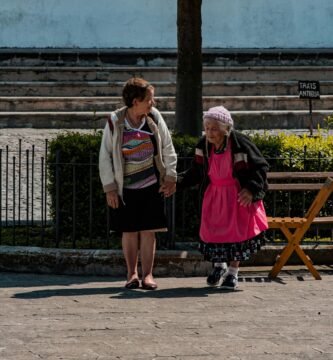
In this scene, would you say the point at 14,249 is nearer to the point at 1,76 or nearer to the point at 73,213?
the point at 73,213

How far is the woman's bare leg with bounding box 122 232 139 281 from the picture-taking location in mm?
9195

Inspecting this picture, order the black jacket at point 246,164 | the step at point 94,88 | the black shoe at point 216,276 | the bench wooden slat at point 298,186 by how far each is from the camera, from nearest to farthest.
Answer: the black jacket at point 246,164, the black shoe at point 216,276, the bench wooden slat at point 298,186, the step at point 94,88

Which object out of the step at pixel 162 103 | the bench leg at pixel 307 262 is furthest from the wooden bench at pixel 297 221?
the step at pixel 162 103

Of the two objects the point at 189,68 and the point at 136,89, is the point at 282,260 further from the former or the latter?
the point at 189,68

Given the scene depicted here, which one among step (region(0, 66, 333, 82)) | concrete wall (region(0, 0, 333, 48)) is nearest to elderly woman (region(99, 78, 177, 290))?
step (region(0, 66, 333, 82))

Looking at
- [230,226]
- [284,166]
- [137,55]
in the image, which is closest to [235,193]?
[230,226]

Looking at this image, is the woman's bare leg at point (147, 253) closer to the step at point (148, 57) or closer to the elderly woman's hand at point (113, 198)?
the elderly woman's hand at point (113, 198)

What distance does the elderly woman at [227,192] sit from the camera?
9.02m

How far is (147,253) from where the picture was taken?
9234mm

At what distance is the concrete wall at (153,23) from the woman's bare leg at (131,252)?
1738cm

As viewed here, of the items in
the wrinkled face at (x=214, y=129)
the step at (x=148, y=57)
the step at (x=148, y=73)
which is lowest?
the wrinkled face at (x=214, y=129)

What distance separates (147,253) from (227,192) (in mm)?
764

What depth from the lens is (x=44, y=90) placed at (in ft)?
72.9

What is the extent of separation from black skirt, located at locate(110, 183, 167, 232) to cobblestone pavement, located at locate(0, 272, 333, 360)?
48cm
